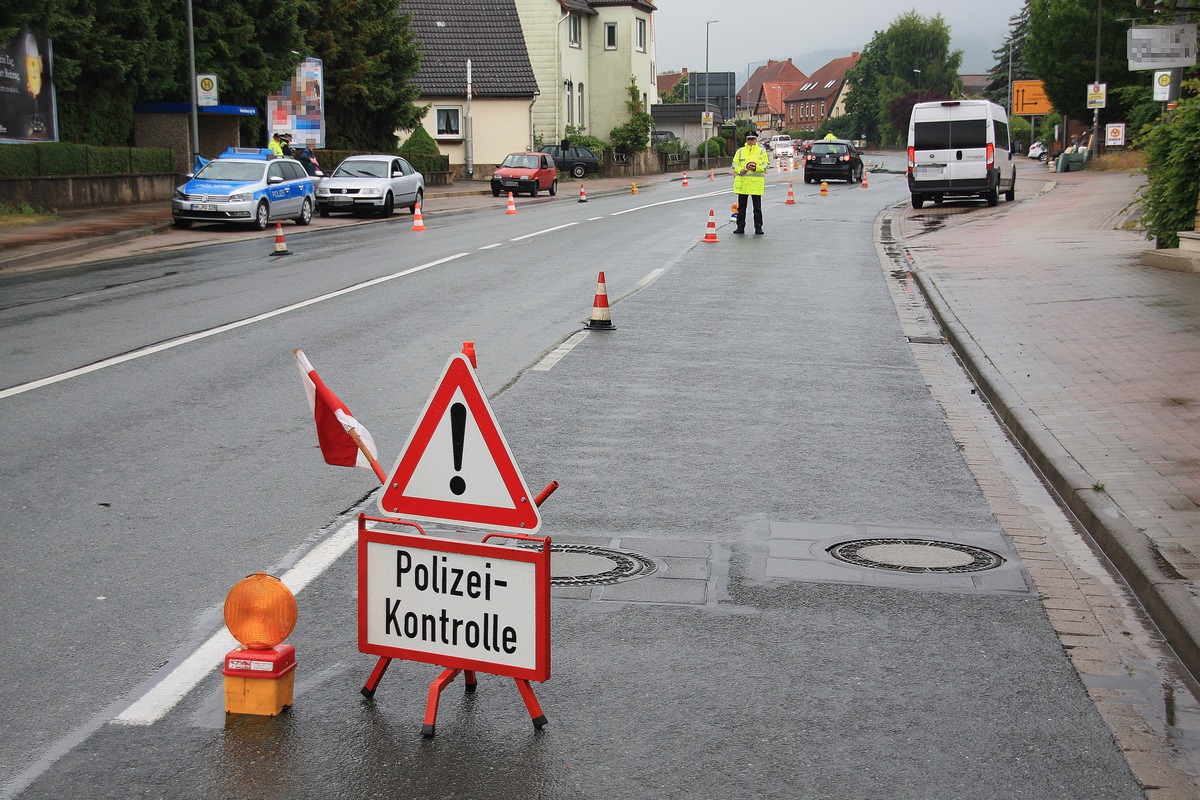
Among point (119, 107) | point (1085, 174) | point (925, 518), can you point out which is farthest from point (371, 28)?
point (925, 518)

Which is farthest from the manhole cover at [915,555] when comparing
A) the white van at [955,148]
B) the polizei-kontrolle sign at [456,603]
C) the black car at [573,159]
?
the black car at [573,159]

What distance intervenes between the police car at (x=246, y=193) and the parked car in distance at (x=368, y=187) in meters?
2.37

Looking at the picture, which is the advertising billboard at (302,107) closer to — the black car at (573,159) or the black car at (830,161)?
the black car at (830,161)

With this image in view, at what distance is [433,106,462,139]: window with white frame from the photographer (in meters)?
66.3

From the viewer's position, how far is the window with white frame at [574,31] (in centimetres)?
7256

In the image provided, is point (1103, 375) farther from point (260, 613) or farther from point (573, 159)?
point (573, 159)

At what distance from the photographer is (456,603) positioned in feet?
14.9

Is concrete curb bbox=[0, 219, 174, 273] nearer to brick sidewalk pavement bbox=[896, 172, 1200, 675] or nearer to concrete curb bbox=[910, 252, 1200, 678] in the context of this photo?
brick sidewalk pavement bbox=[896, 172, 1200, 675]

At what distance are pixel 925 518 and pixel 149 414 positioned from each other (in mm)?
5397

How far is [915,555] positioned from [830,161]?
48.5 meters

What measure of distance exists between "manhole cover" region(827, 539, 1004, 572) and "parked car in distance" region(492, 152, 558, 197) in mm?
40648

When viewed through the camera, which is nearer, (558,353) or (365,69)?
(558,353)

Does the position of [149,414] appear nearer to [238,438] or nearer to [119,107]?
[238,438]

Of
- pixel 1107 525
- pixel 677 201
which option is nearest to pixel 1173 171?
pixel 1107 525
